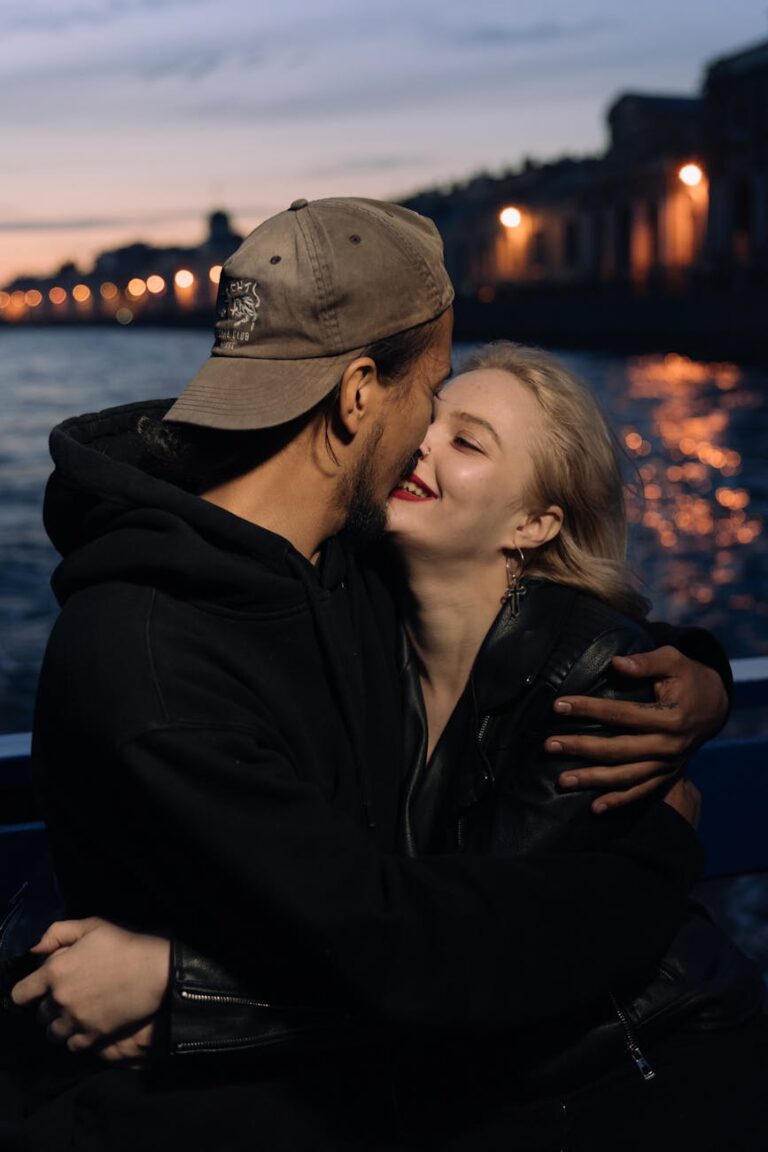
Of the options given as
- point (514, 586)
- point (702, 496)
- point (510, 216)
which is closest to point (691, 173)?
point (510, 216)

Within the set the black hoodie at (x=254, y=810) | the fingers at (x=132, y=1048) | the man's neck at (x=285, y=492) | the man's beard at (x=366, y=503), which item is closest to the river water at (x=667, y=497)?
the man's beard at (x=366, y=503)

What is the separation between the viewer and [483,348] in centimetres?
255

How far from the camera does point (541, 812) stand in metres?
A: 1.95

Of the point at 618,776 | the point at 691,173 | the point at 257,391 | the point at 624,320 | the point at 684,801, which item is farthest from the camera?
the point at 691,173

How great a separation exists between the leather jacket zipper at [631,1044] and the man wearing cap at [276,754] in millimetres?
109

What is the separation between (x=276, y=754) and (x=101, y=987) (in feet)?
1.17

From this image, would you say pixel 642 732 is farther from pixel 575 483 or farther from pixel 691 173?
Answer: pixel 691 173

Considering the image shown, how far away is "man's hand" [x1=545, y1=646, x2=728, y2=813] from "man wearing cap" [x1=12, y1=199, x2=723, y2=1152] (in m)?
0.09

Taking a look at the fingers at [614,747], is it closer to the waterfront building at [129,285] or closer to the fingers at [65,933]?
the fingers at [65,933]

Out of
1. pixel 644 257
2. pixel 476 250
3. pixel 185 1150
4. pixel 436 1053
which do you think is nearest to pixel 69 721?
pixel 185 1150

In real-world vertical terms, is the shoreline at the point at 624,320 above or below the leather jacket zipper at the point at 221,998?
below

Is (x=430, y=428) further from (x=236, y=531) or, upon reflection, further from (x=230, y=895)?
(x=230, y=895)

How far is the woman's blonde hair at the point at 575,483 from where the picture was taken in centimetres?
236

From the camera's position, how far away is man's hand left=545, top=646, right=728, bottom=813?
6.40 feet
